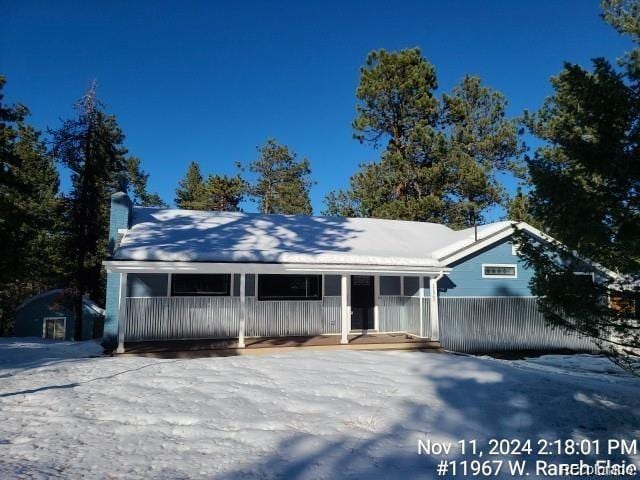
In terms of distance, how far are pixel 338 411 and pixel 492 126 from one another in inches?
1069

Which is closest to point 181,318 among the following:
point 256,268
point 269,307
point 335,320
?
point 269,307

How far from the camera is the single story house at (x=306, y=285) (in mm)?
11594

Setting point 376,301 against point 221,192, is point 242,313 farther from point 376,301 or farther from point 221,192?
point 221,192

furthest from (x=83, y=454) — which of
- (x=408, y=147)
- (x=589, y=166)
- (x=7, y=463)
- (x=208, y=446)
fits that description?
(x=408, y=147)

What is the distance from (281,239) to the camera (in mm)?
14203

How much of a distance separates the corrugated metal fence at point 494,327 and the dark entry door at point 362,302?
84.8 inches

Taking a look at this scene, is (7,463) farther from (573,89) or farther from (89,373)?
(573,89)

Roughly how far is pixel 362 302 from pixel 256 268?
159 inches

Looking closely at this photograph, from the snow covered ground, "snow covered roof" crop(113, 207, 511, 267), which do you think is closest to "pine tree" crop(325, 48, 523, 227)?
"snow covered roof" crop(113, 207, 511, 267)

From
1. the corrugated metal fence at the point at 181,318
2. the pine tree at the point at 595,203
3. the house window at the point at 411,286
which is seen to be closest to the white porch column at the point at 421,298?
the house window at the point at 411,286

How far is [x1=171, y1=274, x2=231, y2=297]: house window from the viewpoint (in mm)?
12508

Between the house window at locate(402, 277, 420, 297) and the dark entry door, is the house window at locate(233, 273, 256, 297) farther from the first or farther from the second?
the house window at locate(402, 277, 420, 297)

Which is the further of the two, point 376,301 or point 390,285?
point 390,285

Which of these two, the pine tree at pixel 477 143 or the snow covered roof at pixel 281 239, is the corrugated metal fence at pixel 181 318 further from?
the pine tree at pixel 477 143
